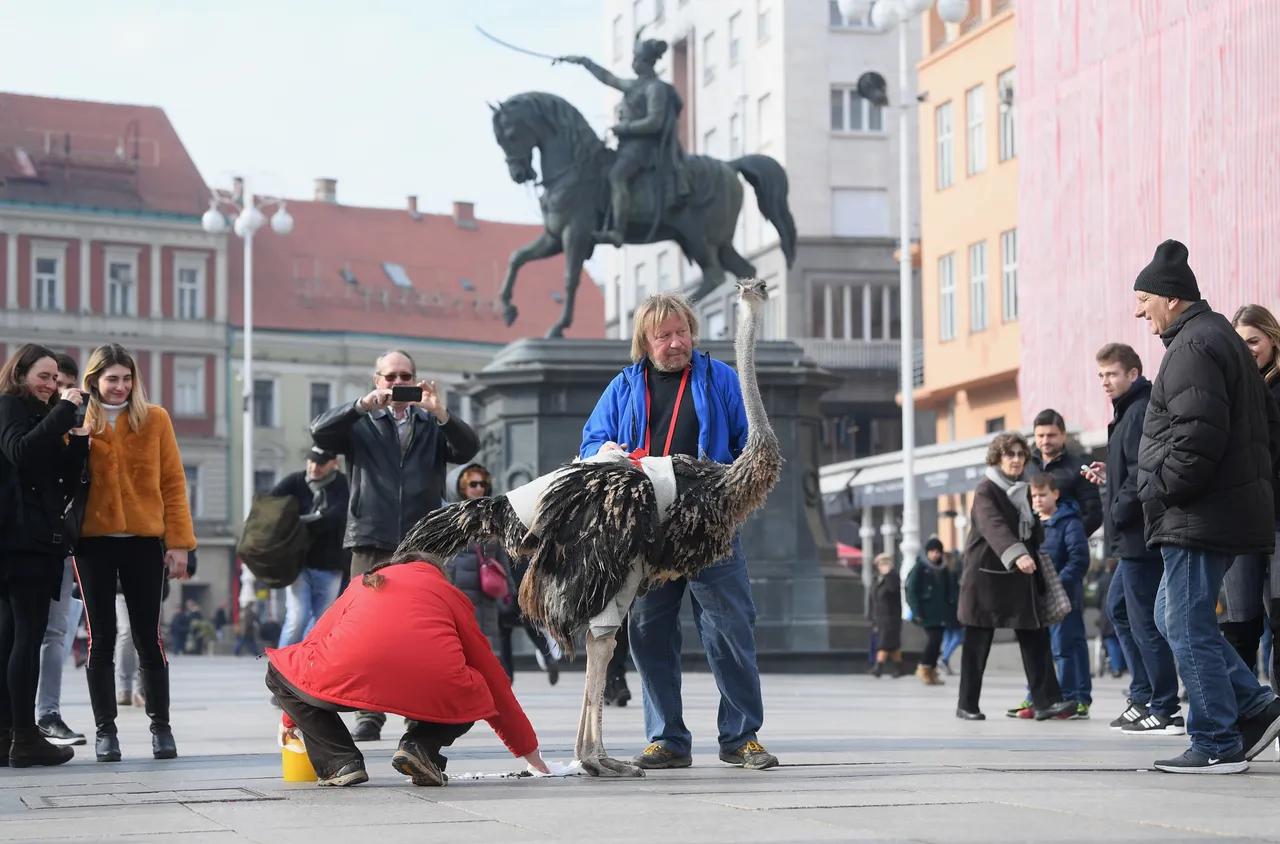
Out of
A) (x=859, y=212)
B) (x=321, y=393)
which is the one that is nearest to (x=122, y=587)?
(x=859, y=212)

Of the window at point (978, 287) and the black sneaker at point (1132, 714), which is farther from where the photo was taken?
the window at point (978, 287)

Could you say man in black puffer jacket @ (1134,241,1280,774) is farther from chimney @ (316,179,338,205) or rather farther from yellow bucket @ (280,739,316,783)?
chimney @ (316,179,338,205)

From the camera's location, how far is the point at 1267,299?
3050 cm

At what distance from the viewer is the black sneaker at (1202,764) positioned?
8.31 m

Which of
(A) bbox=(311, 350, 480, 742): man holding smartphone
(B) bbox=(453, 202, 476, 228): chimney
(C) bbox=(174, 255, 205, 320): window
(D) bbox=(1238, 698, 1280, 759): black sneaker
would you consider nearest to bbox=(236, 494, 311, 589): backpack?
(A) bbox=(311, 350, 480, 742): man holding smartphone

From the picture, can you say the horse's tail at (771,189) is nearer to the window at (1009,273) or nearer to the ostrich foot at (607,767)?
the ostrich foot at (607,767)

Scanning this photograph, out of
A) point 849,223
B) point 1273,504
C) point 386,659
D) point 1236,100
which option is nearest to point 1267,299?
point 1236,100

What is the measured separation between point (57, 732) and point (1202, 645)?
19.6 ft

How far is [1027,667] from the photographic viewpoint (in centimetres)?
1342

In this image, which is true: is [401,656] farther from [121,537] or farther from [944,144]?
[944,144]

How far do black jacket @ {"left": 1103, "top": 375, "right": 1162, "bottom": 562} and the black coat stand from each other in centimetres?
176

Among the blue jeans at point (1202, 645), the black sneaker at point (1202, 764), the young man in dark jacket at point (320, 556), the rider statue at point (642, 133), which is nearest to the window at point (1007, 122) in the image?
the rider statue at point (642, 133)

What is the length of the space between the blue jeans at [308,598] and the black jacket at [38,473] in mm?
4226

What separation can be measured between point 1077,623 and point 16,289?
64.3 metres
